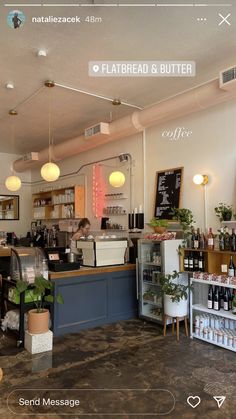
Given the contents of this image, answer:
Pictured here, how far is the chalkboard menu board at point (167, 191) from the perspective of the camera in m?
4.69

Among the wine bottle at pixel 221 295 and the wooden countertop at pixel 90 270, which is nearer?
the wine bottle at pixel 221 295

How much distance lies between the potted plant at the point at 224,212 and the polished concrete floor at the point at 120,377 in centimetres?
152

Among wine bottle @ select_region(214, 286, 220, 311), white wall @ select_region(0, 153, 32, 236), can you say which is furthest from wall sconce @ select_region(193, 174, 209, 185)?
white wall @ select_region(0, 153, 32, 236)

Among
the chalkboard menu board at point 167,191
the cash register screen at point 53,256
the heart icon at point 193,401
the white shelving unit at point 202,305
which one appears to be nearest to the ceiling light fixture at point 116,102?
the chalkboard menu board at point 167,191

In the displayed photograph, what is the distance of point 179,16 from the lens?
A: 272cm

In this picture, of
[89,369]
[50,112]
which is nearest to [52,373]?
[89,369]

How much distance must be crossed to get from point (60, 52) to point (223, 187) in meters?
2.53

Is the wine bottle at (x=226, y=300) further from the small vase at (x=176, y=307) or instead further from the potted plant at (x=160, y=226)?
the potted plant at (x=160, y=226)

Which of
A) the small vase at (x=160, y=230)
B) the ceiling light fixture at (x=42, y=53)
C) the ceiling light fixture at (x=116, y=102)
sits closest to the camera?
the ceiling light fixture at (x=42, y=53)

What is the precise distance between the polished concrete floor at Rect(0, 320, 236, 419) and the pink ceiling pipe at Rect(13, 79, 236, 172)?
290cm

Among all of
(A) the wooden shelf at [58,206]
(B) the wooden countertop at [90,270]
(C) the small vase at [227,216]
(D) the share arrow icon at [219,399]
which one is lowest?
(D) the share arrow icon at [219,399]

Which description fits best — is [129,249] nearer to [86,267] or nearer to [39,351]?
[86,267]

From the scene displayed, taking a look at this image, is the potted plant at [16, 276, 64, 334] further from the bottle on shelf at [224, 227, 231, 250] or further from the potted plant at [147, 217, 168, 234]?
the bottle on shelf at [224, 227, 231, 250]

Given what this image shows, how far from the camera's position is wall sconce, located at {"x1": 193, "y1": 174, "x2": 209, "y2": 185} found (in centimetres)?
421
